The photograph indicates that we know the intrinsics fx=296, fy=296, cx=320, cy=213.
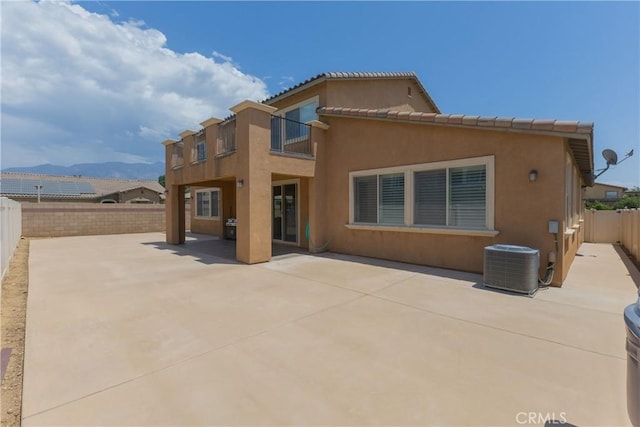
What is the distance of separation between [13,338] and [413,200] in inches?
348

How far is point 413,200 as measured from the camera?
353 inches

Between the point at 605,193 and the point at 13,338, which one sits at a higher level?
the point at 605,193

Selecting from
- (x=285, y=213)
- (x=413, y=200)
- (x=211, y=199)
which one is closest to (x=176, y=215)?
(x=211, y=199)

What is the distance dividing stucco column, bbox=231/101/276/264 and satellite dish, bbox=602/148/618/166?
13284mm

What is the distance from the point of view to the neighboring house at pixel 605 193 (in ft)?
131

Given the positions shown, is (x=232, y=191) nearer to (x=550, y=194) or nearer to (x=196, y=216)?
(x=196, y=216)

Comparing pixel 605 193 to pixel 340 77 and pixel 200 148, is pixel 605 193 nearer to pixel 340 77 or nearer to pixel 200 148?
pixel 340 77

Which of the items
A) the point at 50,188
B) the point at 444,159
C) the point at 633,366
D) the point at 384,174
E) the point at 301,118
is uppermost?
the point at 301,118

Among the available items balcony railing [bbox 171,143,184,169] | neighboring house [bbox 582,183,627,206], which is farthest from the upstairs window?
neighboring house [bbox 582,183,627,206]

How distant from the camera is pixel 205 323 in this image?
4574 mm

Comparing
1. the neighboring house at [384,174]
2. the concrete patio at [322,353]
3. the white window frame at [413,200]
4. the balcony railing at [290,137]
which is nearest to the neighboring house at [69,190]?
the neighboring house at [384,174]

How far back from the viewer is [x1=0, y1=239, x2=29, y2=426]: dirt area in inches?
104

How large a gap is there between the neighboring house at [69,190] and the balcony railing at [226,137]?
32100 mm

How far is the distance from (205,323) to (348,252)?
22.5 feet
